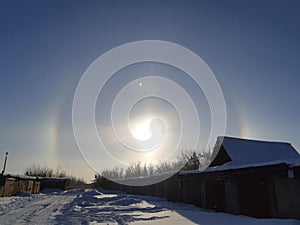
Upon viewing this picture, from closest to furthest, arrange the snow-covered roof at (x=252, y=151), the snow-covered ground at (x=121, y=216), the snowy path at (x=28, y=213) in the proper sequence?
1. the snow-covered ground at (x=121, y=216)
2. the snowy path at (x=28, y=213)
3. the snow-covered roof at (x=252, y=151)

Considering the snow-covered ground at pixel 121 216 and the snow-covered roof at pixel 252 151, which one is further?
the snow-covered roof at pixel 252 151

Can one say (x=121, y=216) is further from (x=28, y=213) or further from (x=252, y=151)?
(x=252, y=151)

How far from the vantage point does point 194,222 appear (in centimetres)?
1137

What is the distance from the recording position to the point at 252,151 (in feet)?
77.8

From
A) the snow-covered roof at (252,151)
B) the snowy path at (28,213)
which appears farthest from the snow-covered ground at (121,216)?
the snow-covered roof at (252,151)

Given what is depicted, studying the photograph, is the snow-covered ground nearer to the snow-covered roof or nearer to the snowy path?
the snowy path

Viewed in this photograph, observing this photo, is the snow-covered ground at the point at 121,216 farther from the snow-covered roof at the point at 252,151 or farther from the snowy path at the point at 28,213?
the snow-covered roof at the point at 252,151

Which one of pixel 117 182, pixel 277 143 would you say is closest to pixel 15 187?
pixel 117 182

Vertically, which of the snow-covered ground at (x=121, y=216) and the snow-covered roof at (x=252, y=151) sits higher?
the snow-covered roof at (x=252, y=151)

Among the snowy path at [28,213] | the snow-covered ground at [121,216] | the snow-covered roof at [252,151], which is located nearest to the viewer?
the snow-covered ground at [121,216]

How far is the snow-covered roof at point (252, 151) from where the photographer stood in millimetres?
22516

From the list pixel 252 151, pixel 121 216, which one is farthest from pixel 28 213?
pixel 252 151

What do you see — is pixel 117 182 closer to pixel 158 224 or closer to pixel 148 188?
pixel 148 188

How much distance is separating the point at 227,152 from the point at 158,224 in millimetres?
13420
